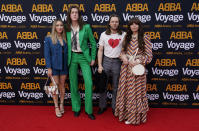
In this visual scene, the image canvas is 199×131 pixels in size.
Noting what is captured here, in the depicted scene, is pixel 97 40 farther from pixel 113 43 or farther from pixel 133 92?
pixel 133 92

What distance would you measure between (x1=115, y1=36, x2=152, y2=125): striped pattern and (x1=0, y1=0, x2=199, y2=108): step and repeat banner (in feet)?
2.38

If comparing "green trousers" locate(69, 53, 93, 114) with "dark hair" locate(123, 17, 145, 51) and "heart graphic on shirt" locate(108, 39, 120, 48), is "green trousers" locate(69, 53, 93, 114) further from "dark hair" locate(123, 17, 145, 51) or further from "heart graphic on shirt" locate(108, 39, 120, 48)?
"dark hair" locate(123, 17, 145, 51)

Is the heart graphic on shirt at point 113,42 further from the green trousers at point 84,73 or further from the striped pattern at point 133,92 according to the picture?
the green trousers at point 84,73

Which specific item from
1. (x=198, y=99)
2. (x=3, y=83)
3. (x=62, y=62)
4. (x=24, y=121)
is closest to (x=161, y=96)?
(x=198, y=99)

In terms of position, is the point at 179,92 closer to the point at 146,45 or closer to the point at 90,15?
the point at 146,45

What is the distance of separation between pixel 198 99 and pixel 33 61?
11.0ft

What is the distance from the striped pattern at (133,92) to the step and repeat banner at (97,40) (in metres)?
0.73

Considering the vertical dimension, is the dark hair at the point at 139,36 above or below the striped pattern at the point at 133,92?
above

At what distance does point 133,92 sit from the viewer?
3029mm

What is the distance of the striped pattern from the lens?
119 inches

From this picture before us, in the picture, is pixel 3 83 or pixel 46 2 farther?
pixel 3 83

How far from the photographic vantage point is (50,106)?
A: 4016 mm

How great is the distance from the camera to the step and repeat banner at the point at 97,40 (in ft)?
11.6

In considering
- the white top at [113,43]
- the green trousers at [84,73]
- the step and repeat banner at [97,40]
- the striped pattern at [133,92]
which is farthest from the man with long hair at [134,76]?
the step and repeat banner at [97,40]
